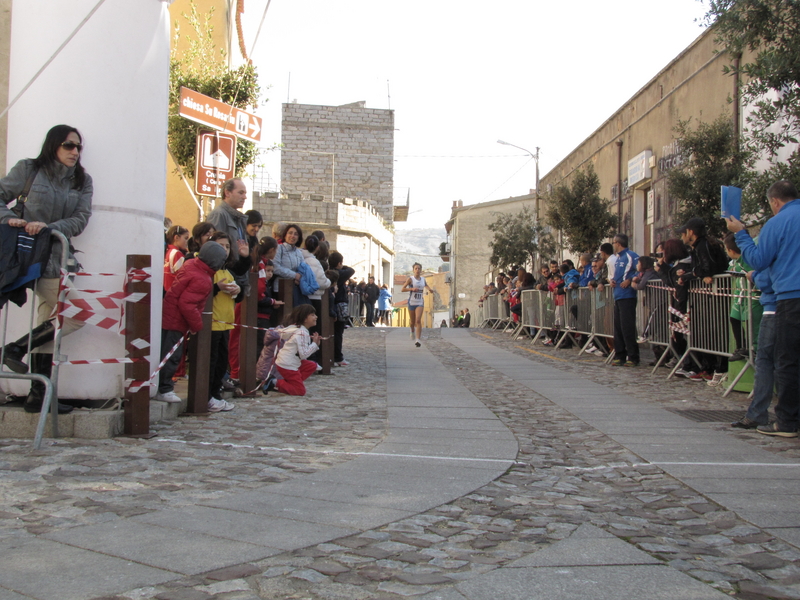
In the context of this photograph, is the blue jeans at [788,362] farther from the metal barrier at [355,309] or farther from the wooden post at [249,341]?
the metal barrier at [355,309]

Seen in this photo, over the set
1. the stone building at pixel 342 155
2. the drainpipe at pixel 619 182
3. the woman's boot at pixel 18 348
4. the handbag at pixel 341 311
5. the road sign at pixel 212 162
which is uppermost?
the stone building at pixel 342 155

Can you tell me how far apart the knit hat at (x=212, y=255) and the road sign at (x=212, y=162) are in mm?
3785

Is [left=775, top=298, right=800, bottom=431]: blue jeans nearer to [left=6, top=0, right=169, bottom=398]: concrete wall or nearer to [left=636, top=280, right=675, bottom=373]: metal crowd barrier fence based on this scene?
[left=636, top=280, right=675, bottom=373]: metal crowd barrier fence

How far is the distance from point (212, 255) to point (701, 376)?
642 centimetres

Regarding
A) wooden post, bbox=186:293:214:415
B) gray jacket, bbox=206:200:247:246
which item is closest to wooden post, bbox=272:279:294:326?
gray jacket, bbox=206:200:247:246

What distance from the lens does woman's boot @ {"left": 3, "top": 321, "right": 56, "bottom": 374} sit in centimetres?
560

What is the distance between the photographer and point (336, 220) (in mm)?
38938

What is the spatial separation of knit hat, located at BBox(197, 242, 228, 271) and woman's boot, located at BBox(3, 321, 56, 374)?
1400mm

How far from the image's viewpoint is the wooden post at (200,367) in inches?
263

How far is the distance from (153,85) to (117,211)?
105 cm

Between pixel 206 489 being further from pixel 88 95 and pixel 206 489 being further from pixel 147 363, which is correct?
pixel 88 95

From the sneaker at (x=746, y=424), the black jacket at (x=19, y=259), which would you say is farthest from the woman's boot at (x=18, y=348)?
the sneaker at (x=746, y=424)

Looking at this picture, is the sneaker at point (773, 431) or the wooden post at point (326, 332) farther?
the wooden post at point (326, 332)

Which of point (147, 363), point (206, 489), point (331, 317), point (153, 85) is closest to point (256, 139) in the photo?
point (331, 317)
